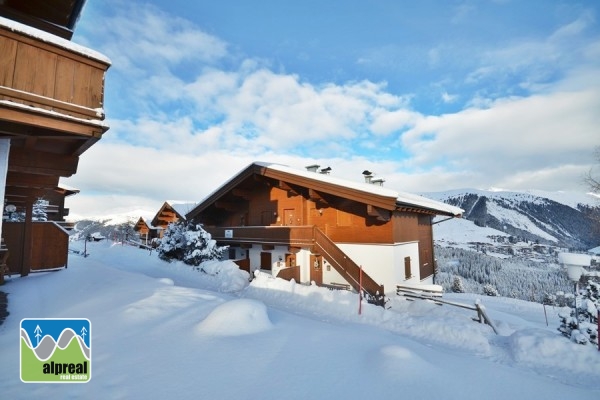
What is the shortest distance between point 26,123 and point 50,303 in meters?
5.49

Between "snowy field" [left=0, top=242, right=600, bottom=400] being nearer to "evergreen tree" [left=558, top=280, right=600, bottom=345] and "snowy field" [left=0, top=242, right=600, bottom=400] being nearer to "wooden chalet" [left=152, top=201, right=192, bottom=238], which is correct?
"evergreen tree" [left=558, top=280, right=600, bottom=345]

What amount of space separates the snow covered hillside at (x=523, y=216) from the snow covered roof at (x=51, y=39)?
89484 mm

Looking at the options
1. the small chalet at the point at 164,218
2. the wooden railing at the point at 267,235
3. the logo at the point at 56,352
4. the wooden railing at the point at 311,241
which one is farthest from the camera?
the small chalet at the point at 164,218

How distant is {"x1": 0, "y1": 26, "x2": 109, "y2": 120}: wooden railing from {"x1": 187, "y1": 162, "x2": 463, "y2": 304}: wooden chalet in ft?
37.4

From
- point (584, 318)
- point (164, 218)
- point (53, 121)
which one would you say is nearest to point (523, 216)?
point (164, 218)

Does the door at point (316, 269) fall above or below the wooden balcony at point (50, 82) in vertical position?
below

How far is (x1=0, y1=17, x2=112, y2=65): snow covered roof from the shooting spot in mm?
4281

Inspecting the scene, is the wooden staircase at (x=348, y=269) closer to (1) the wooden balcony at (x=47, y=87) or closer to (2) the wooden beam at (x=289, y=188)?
(2) the wooden beam at (x=289, y=188)

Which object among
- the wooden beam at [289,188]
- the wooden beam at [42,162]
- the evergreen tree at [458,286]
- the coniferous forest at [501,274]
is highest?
the wooden beam at [289,188]

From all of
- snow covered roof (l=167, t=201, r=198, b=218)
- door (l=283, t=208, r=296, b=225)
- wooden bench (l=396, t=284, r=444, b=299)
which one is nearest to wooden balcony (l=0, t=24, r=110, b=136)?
wooden bench (l=396, t=284, r=444, b=299)

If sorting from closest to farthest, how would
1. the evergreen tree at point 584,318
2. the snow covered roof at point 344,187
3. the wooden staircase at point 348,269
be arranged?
the evergreen tree at point 584,318 < the wooden staircase at point 348,269 < the snow covered roof at point 344,187

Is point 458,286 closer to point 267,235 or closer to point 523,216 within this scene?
point 267,235

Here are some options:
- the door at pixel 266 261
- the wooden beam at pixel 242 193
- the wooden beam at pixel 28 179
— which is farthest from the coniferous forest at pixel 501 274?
the wooden beam at pixel 28 179

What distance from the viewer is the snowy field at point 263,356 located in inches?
147
